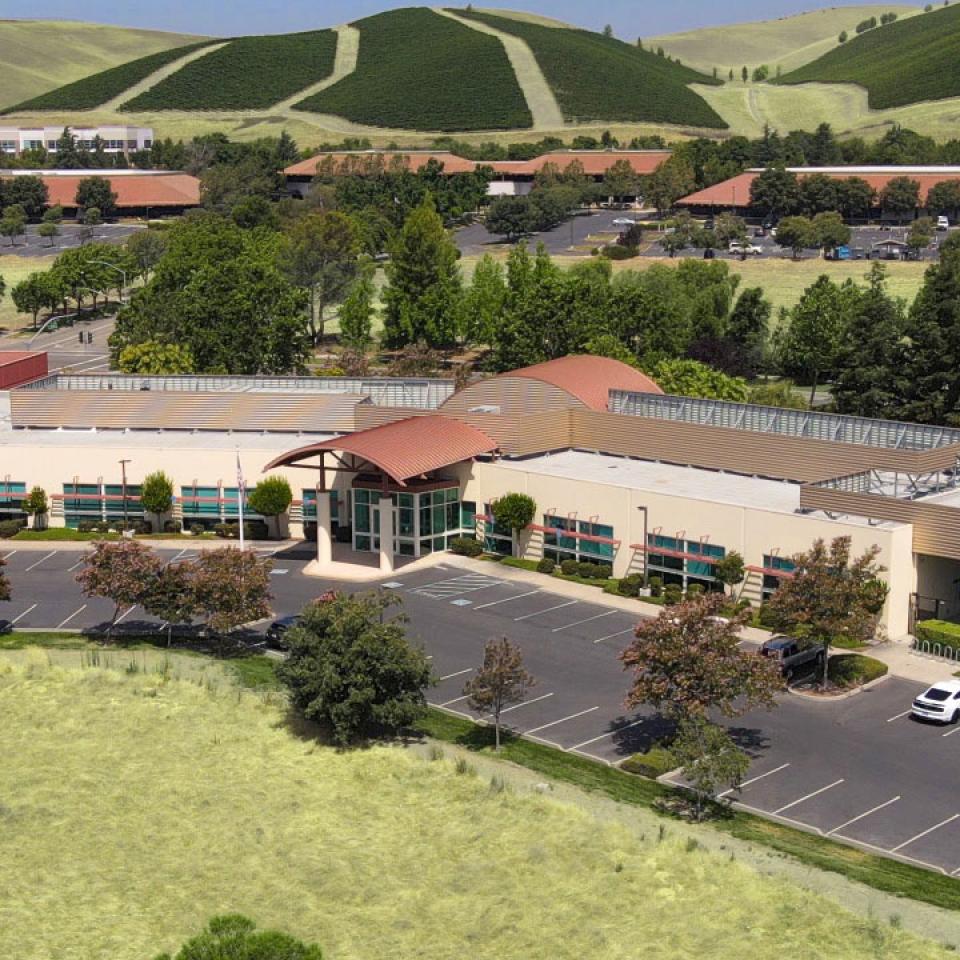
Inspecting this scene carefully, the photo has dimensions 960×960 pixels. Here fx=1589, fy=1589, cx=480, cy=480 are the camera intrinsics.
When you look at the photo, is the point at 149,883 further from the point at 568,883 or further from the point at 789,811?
the point at 789,811

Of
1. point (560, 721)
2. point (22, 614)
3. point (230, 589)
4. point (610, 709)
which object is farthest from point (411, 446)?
point (560, 721)

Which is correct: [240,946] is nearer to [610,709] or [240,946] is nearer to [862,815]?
[862,815]

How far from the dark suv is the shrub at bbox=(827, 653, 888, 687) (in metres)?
0.59

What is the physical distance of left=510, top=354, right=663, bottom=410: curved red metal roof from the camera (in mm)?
78062

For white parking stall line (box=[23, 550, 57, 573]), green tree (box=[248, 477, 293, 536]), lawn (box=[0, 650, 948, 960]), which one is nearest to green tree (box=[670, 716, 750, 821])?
lawn (box=[0, 650, 948, 960])

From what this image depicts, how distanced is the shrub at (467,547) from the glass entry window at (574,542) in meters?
3.32

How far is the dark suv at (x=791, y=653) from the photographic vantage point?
55.3 metres

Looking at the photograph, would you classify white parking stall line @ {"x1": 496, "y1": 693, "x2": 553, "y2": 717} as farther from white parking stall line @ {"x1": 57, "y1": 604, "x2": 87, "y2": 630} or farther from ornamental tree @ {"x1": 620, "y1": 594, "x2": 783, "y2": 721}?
white parking stall line @ {"x1": 57, "y1": 604, "x2": 87, "y2": 630}

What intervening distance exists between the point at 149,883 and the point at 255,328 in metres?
71.4

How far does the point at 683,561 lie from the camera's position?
65.2 metres

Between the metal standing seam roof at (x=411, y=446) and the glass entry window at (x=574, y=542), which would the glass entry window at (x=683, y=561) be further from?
the metal standing seam roof at (x=411, y=446)

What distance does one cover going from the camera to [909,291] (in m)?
138

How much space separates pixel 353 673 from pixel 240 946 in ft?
51.6

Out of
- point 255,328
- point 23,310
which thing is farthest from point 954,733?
point 23,310
